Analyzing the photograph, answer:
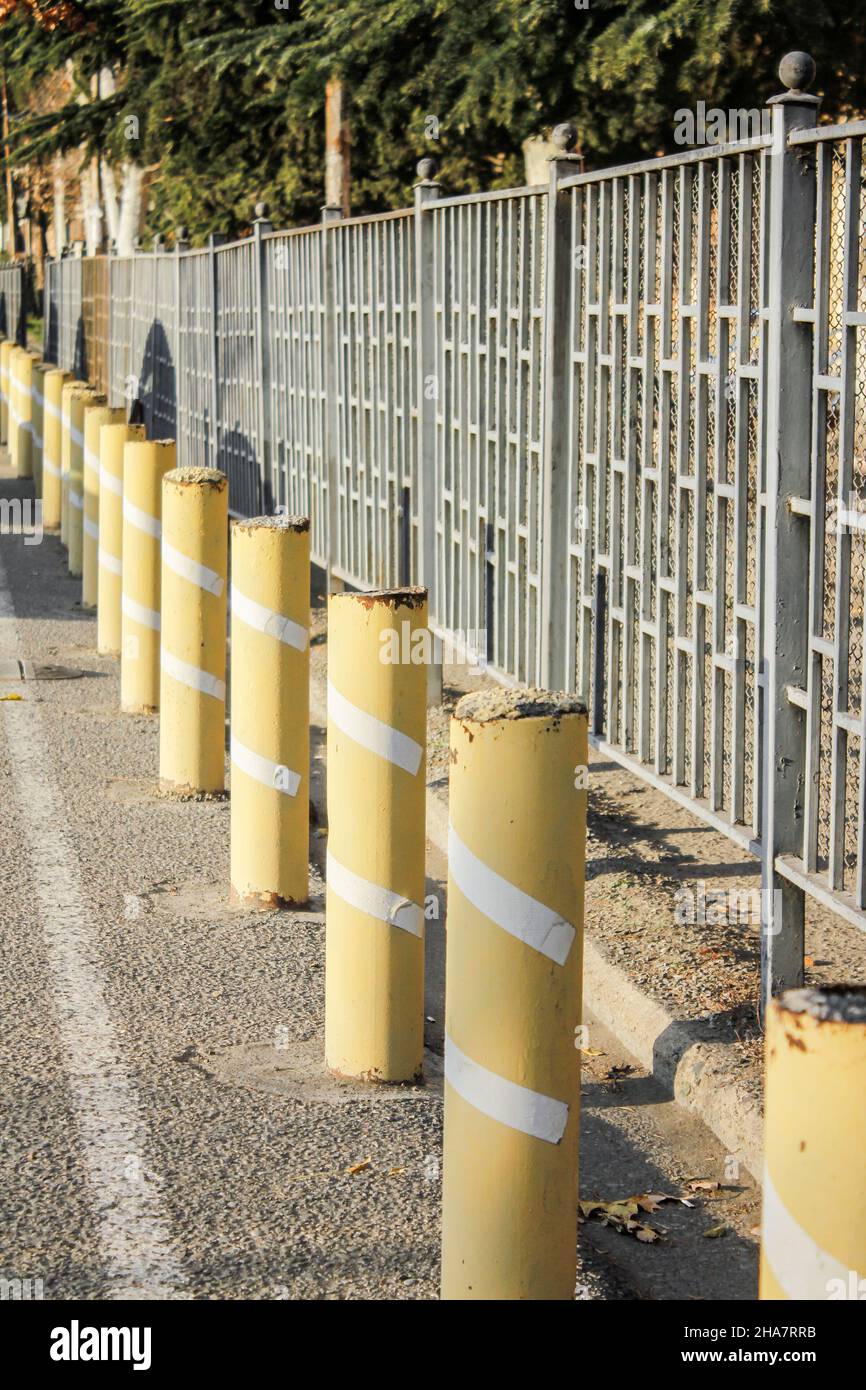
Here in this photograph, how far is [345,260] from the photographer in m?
10.9

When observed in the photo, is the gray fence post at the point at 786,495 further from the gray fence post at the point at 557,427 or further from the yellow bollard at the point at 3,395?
the yellow bollard at the point at 3,395

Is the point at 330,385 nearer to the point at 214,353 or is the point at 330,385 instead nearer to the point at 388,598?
the point at 214,353

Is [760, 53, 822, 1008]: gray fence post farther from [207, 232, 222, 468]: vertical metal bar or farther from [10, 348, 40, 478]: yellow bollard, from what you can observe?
[10, 348, 40, 478]: yellow bollard

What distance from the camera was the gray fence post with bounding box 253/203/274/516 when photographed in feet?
43.3

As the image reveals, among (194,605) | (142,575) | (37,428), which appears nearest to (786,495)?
(194,605)

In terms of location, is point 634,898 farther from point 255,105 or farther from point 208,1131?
point 255,105

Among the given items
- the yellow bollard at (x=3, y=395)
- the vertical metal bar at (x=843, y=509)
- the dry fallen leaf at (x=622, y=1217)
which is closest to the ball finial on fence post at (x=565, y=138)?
the vertical metal bar at (x=843, y=509)

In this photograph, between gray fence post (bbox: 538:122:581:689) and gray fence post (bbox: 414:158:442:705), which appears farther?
gray fence post (bbox: 414:158:442:705)

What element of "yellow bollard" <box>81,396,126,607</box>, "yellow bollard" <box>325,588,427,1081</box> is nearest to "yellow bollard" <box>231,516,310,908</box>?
"yellow bollard" <box>325,588,427,1081</box>

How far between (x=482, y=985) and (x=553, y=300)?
3.78 m

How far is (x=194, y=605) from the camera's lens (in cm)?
791

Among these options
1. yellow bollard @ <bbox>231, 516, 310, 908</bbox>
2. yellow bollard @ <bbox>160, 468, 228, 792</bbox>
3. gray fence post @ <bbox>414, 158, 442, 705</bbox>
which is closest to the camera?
yellow bollard @ <bbox>231, 516, 310, 908</bbox>

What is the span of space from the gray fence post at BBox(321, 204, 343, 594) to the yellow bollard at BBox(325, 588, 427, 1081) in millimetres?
6086

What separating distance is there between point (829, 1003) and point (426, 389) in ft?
22.3
